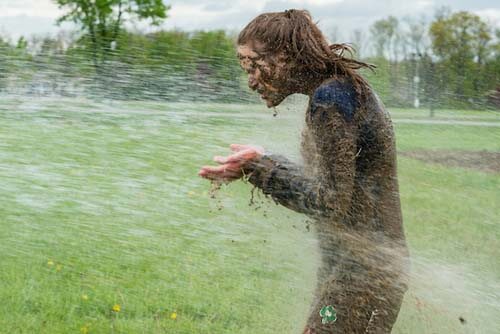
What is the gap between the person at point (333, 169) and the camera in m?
2.66

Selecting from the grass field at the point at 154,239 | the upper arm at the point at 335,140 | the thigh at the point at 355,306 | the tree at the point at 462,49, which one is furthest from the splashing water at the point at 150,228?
the tree at the point at 462,49

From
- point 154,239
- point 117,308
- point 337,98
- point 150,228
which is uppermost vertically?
point 337,98

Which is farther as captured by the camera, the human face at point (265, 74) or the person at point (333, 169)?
the human face at point (265, 74)

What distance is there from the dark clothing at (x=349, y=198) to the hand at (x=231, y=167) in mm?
33

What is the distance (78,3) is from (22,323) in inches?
116

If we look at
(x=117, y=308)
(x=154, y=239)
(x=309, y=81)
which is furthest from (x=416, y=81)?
(x=309, y=81)

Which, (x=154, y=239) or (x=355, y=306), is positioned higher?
(x=355, y=306)

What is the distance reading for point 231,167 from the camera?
9.07ft

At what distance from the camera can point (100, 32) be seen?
5.94m

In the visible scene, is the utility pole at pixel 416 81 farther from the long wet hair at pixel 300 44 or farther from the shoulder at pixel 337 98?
the shoulder at pixel 337 98

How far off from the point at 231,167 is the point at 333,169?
32 centimetres

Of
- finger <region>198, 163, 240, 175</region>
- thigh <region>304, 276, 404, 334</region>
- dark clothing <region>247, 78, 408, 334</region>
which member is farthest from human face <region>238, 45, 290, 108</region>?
thigh <region>304, 276, 404, 334</region>

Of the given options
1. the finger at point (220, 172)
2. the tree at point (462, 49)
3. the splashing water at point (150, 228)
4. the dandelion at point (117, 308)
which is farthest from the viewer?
the tree at point (462, 49)

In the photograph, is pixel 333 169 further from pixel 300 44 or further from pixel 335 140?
pixel 300 44
